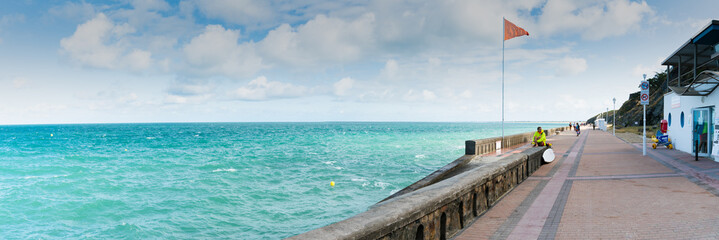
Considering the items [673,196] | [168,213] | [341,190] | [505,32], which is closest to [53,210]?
[168,213]

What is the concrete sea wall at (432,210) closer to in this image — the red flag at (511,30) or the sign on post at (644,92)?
the sign on post at (644,92)

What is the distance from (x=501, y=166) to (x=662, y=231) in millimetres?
3551

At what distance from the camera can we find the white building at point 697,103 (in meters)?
14.8

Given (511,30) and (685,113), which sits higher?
(511,30)

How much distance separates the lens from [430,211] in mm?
5594

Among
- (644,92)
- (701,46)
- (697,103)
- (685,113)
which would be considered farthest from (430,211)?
(701,46)

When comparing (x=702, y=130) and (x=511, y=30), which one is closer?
(x=702, y=130)

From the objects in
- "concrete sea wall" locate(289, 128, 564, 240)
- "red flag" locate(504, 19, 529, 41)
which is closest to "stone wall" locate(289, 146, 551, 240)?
"concrete sea wall" locate(289, 128, 564, 240)

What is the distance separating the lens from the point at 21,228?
1412 cm

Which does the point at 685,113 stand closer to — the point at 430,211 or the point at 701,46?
the point at 701,46

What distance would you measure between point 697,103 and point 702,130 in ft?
4.08

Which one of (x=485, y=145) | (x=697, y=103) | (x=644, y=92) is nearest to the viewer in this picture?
(x=697, y=103)

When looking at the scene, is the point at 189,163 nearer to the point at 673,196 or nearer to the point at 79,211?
the point at 79,211

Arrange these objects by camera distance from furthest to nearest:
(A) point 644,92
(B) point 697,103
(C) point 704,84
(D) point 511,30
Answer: (D) point 511,30
(A) point 644,92
(B) point 697,103
(C) point 704,84
